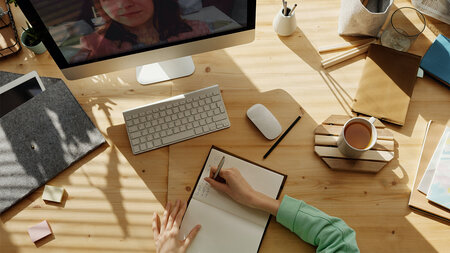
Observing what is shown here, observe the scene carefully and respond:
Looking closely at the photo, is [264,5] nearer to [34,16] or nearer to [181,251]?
[34,16]

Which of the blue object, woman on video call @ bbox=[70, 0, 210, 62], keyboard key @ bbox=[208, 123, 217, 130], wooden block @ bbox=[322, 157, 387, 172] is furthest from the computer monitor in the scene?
the blue object

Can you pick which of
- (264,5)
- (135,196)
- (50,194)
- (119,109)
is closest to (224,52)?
(264,5)

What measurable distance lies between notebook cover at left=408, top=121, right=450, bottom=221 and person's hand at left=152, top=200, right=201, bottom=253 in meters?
0.58

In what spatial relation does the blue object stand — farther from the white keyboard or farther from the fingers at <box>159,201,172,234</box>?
the fingers at <box>159,201,172,234</box>

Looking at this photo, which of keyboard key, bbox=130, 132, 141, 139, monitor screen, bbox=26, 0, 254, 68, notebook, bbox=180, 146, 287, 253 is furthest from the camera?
keyboard key, bbox=130, 132, 141, 139

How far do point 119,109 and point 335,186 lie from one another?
0.67 metres

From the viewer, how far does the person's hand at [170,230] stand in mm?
775

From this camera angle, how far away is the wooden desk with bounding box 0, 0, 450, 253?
32.1 inches

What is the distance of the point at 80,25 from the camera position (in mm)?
717

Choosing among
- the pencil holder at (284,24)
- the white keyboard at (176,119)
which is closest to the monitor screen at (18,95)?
the white keyboard at (176,119)

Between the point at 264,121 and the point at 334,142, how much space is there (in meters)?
0.21

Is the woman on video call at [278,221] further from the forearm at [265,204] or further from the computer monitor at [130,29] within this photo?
the computer monitor at [130,29]

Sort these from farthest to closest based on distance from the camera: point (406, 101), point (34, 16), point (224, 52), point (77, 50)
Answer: point (224, 52), point (406, 101), point (77, 50), point (34, 16)

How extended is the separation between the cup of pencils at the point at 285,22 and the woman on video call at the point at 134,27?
0.93 feet
